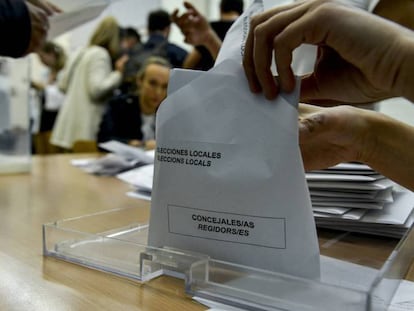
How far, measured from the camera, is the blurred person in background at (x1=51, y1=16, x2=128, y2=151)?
314 cm

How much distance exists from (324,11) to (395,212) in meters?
0.36

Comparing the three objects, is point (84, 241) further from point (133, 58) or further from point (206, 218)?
point (133, 58)

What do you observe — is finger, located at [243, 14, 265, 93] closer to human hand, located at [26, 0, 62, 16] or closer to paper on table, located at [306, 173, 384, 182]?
paper on table, located at [306, 173, 384, 182]

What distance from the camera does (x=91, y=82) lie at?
3166 millimetres

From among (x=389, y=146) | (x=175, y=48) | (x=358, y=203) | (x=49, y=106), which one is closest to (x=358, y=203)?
(x=358, y=203)

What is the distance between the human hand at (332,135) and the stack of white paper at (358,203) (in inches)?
3.3

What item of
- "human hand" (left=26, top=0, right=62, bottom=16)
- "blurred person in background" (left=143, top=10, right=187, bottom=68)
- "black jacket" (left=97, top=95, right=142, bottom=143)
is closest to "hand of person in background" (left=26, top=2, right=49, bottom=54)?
"human hand" (left=26, top=0, right=62, bottom=16)

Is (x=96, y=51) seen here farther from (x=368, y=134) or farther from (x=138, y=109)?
(x=368, y=134)

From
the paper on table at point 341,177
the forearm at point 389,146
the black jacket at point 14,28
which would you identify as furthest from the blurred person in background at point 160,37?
the forearm at point 389,146

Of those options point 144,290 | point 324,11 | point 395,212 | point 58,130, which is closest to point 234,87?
point 324,11

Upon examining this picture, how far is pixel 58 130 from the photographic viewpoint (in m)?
3.41

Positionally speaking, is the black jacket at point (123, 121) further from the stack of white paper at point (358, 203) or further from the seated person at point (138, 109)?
the stack of white paper at point (358, 203)

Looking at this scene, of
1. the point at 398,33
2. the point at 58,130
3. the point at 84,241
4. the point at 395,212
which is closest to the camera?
the point at 398,33

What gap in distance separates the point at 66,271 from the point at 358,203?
414mm
